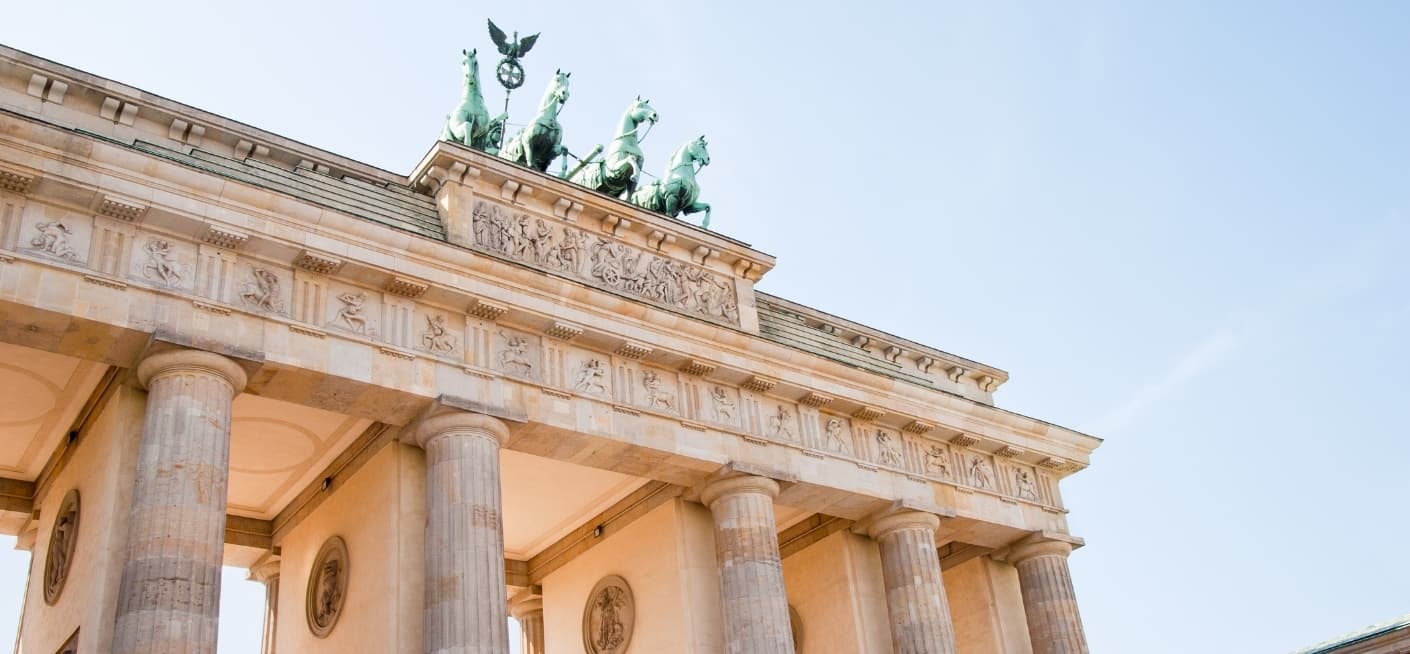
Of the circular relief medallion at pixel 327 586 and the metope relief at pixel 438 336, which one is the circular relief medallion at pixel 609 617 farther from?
the metope relief at pixel 438 336

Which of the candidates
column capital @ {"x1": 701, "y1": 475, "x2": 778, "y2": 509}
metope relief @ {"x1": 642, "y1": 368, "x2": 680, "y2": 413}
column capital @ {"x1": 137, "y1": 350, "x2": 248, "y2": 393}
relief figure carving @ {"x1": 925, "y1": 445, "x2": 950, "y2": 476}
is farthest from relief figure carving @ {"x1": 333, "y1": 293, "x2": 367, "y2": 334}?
relief figure carving @ {"x1": 925, "y1": 445, "x2": 950, "y2": 476}

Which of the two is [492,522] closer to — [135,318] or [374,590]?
[374,590]

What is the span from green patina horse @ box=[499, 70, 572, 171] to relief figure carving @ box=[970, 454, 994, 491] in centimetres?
1047

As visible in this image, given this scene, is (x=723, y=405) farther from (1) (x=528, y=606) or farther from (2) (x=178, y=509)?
(2) (x=178, y=509)

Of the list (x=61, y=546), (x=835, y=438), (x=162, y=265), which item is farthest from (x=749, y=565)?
(x=61, y=546)

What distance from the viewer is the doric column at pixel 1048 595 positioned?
27.0 m

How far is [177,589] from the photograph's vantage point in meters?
16.2

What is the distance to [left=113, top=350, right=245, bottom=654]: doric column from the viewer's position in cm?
1598

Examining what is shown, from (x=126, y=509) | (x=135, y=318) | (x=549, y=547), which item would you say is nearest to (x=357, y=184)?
(x=135, y=318)

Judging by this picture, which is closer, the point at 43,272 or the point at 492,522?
the point at 43,272

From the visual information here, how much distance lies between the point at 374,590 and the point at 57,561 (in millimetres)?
4510

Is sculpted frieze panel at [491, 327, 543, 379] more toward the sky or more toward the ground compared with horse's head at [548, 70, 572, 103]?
more toward the ground

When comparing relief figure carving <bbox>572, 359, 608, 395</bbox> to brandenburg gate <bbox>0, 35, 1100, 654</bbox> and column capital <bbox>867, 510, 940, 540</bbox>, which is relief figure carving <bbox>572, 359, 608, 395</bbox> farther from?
column capital <bbox>867, 510, 940, 540</bbox>

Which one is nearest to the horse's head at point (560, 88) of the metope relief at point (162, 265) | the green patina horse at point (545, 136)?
the green patina horse at point (545, 136)
